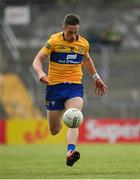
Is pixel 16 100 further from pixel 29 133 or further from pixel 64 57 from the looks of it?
pixel 64 57

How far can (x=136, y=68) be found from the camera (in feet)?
126

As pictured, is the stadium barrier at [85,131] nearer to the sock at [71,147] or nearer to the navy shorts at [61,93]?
the navy shorts at [61,93]

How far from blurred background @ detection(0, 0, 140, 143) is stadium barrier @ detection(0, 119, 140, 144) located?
1.35 metres

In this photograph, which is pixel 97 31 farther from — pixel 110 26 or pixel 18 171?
pixel 18 171

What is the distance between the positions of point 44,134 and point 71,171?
18440 mm

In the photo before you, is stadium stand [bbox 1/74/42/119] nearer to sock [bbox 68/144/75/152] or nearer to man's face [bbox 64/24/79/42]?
man's face [bbox 64/24/79/42]

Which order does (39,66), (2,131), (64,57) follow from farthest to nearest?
1. (2,131)
2. (64,57)
3. (39,66)

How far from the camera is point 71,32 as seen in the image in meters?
13.3

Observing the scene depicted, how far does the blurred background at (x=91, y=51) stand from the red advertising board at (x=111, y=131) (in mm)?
1525

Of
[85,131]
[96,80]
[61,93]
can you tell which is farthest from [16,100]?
[61,93]

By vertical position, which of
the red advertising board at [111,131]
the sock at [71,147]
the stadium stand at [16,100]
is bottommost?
the red advertising board at [111,131]

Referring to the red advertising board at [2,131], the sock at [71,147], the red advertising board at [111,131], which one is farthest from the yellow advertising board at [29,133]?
the sock at [71,147]

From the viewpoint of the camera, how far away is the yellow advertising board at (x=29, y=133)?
1235 inches

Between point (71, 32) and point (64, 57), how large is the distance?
1.72 feet
